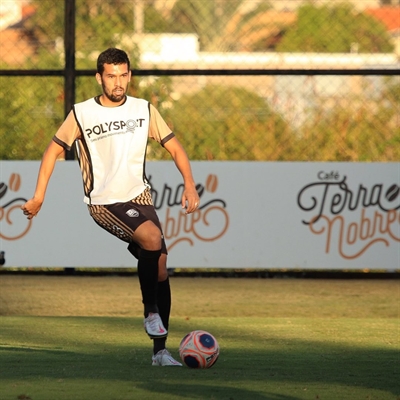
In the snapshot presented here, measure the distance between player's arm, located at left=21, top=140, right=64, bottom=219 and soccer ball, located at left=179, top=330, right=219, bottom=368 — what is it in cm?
119

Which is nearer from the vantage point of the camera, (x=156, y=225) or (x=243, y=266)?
(x=156, y=225)

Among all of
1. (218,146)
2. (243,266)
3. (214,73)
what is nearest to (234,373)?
(243,266)

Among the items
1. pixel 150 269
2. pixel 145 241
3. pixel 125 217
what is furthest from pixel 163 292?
pixel 125 217

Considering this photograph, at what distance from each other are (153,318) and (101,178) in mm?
907

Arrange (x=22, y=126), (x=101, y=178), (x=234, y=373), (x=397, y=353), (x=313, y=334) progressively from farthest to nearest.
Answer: (x=22, y=126) < (x=313, y=334) < (x=397, y=353) < (x=101, y=178) < (x=234, y=373)

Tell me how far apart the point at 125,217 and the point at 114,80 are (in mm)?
815

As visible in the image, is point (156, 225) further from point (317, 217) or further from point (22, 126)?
point (22, 126)

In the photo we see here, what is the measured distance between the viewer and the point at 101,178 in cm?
676

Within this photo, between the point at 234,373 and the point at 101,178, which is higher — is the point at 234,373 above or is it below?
below

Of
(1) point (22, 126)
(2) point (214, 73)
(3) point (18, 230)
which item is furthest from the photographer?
A: (1) point (22, 126)

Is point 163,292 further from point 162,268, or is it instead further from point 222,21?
point 222,21

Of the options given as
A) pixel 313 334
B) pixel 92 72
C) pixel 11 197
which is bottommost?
pixel 313 334

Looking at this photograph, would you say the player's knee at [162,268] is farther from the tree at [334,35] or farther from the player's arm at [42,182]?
the tree at [334,35]

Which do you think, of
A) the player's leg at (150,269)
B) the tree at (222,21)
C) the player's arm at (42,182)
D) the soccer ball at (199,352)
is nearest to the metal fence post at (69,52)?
the player's arm at (42,182)
